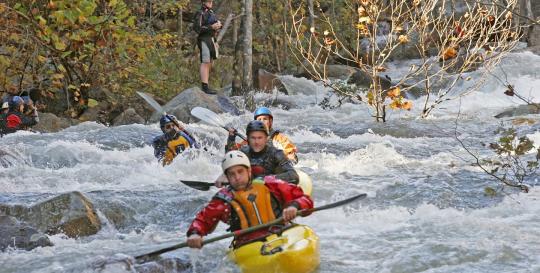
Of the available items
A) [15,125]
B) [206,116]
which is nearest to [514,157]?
[206,116]

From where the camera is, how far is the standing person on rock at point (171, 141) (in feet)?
26.7

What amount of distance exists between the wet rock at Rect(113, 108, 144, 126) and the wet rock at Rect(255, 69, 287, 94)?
312 centimetres

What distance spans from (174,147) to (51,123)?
452 centimetres

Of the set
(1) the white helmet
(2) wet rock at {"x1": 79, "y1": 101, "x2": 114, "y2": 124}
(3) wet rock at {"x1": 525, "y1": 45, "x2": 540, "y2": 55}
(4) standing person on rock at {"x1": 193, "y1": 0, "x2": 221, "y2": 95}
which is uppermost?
(4) standing person on rock at {"x1": 193, "y1": 0, "x2": 221, "y2": 95}

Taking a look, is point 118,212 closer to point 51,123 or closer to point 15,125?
point 15,125

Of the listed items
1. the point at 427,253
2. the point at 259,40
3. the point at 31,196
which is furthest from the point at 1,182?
the point at 259,40

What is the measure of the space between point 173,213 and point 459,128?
5.80m

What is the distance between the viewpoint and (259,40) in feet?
65.9

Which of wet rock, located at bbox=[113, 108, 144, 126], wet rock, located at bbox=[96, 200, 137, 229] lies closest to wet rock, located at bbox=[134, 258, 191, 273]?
wet rock, located at bbox=[96, 200, 137, 229]

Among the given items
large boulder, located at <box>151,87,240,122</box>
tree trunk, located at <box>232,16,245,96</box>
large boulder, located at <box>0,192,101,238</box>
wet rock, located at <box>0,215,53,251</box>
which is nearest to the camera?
wet rock, located at <box>0,215,53,251</box>

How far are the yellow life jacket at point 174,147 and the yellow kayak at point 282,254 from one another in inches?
139

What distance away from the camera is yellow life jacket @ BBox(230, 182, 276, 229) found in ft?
15.2

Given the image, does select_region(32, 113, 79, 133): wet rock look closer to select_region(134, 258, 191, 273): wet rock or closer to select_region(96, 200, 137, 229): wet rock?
select_region(96, 200, 137, 229): wet rock

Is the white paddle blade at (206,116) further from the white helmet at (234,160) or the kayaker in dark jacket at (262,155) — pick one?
the white helmet at (234,160)
